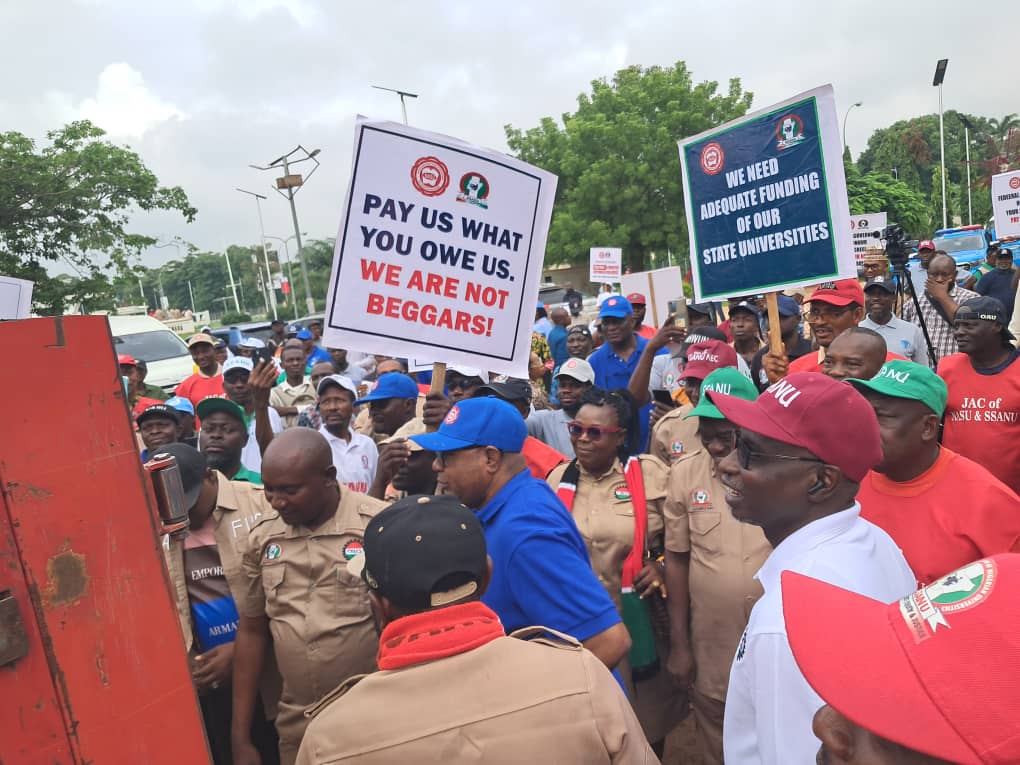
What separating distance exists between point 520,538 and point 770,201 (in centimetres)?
311

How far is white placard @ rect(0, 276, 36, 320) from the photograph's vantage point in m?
4.35

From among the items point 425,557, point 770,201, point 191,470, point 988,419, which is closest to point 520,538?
point 425,557

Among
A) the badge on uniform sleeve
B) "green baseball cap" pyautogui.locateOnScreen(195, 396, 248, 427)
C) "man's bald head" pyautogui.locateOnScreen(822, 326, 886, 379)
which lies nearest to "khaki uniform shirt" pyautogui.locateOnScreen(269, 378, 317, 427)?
"green baseball cap" pyautogui.locateOnScreen(195, 396, 248, 427)

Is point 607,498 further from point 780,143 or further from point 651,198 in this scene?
point 651,198

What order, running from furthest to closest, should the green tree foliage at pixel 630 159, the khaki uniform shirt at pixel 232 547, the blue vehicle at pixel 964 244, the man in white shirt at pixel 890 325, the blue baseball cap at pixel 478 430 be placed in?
the green tree foliage at pixel 630 159
the blue vehicle at pixel 964 244
the man in white shirt at pixel 890 325
the khaki uniform shirt at pixel 232 547
the blue baseball cap at pixel 478 430

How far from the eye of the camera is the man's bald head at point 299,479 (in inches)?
112

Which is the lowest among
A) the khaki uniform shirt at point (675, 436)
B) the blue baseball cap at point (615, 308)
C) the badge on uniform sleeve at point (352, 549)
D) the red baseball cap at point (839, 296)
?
the khaki uniform shirt at point (675, 436)

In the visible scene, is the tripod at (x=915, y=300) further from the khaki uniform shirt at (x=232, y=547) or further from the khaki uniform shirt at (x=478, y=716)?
the khaki uniform shirt at (x=478, y=716)

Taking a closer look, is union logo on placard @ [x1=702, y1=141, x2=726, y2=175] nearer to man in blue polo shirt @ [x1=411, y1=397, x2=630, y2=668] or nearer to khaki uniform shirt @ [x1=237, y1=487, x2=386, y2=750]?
man in blue polo shirt @ [x1=411, y1=397, x2=630, y2=668]

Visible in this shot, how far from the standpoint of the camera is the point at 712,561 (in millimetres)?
3123

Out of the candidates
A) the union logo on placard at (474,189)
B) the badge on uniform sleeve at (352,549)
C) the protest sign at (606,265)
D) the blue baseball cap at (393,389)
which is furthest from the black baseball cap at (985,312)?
the protest sign at (606,265)

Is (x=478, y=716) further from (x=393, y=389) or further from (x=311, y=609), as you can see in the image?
(x=393, y=389)

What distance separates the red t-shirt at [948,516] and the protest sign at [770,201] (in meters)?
1.87

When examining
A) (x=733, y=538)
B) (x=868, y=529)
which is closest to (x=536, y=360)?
(x=733, y=538)
